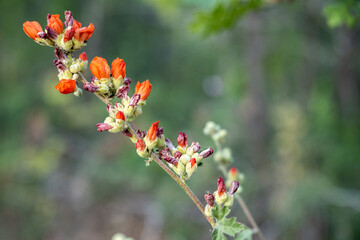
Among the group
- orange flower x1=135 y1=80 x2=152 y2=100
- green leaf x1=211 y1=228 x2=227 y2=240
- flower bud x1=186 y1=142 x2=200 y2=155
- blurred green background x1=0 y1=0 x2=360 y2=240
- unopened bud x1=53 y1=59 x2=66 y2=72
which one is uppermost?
blurred green background x1=0 y1=0 x2=360 y2=240

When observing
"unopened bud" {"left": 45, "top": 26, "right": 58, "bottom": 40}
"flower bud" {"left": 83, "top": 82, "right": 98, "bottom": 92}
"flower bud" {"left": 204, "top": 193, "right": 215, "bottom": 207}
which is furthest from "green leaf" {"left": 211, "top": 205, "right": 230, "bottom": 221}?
"unopened bud" {"left": 45, "top": 26, "right": 58, "bottom": 40}

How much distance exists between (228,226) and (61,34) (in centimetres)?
88

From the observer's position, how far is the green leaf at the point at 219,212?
117 cm

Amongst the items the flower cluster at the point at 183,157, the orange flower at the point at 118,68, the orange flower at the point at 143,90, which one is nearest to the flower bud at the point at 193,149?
the flower cluster at the point at 183,157

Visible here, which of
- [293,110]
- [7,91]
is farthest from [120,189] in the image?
[293,110]

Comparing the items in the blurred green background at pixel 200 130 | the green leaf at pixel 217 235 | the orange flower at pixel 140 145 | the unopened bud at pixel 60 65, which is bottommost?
the green leaf at pixel 217 235

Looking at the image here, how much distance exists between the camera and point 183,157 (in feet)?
4.01

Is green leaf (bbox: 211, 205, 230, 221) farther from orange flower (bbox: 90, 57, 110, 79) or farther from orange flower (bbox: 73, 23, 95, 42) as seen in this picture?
orange flower (bbox: 73, 23, 95, 42)

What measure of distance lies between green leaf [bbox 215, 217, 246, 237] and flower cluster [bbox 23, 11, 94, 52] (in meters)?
0.77

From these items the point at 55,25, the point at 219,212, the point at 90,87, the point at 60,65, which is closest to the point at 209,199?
the point at 219,212

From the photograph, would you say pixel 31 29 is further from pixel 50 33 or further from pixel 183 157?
pixel 183 157

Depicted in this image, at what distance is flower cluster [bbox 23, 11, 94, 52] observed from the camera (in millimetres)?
1206

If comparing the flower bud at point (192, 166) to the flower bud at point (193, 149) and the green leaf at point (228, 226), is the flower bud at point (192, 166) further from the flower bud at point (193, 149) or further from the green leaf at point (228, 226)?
the green leaf at point (228, 226)

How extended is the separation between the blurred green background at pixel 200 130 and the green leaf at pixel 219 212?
1.04 meters
